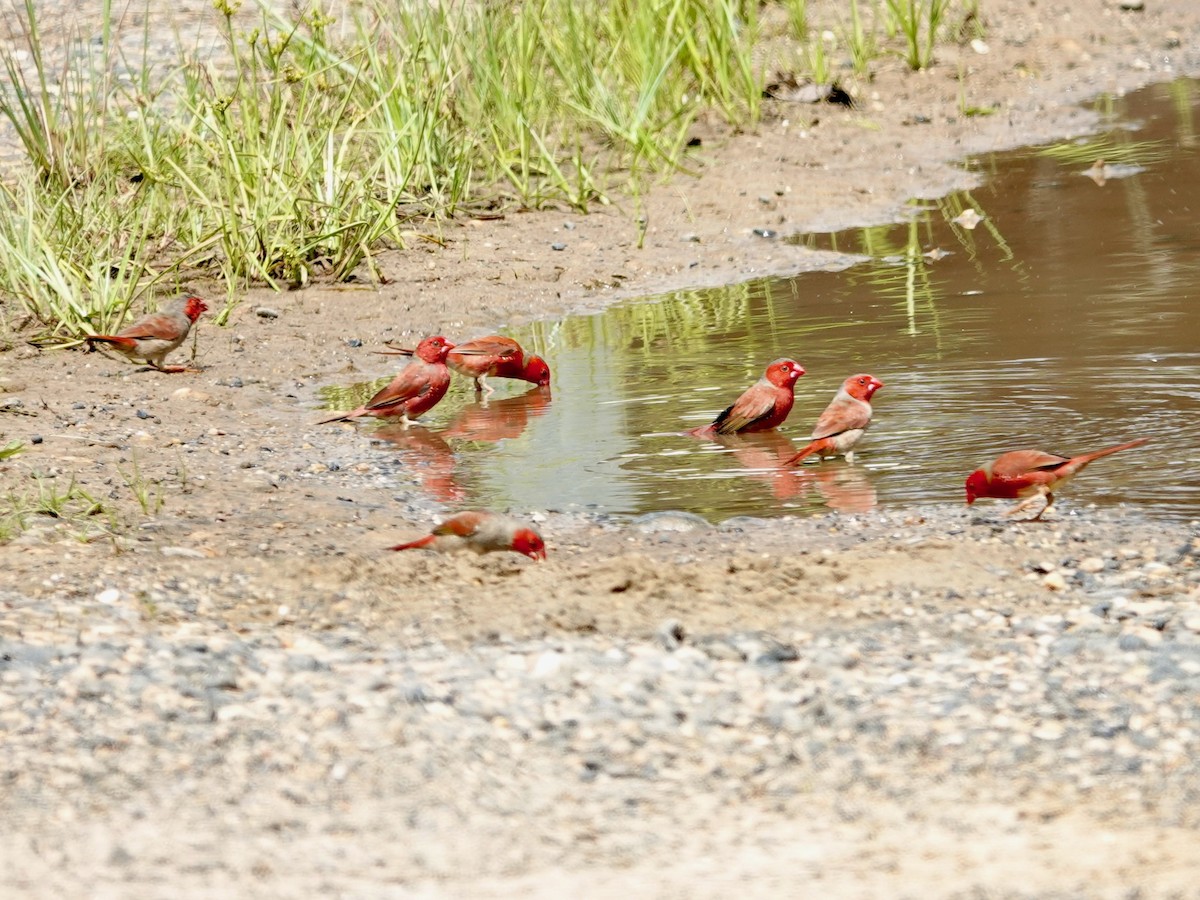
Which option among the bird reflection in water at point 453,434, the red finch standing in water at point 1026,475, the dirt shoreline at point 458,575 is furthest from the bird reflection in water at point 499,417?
the red finch standing in water at point 1026,475

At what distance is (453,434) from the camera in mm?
7047

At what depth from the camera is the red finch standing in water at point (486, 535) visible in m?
4.88

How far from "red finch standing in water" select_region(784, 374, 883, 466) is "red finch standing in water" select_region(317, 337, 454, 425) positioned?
163cm

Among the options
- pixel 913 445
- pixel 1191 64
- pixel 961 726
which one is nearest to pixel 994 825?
pixel 961 726

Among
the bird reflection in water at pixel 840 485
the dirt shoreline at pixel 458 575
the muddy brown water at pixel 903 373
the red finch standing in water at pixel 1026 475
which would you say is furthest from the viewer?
the muddy brown water at pixel 903 373

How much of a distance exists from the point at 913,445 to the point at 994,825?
9.84 feet

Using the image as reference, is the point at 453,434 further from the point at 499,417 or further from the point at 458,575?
the point at 458,575

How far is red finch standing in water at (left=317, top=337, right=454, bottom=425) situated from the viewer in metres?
6.96

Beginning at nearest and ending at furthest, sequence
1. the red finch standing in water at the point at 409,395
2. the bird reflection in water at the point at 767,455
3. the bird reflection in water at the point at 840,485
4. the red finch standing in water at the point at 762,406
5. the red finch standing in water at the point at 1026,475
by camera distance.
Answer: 1. the red finch standing in water at the point at 1026,475
2. the bird reflection in water at the point at 840,485
3. the bird reflection in water at the point at 767,455
4. the red finch standing in water at the point at 762,406
5. the red finch standing in water at the point at 409,395

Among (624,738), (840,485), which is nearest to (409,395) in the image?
(840,485)

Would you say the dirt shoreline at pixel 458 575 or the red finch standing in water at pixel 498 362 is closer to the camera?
the dirt shoreline at pixel 458 575

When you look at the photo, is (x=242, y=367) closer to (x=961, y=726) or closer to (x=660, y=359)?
(x=660, y=359)

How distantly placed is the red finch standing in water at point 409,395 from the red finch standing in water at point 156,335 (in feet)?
3.13

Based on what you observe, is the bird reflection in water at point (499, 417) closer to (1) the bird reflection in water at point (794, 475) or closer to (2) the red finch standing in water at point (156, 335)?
(1) the bird reflection in water at point (794, 475)
